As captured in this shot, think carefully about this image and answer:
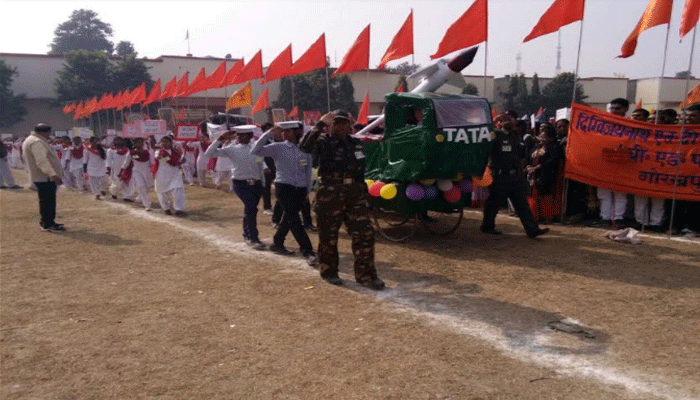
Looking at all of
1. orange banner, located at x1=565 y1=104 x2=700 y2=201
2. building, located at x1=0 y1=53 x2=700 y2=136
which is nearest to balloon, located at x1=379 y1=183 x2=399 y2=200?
orange banner, located at x1=565 y1=104 x2=700 y2=201

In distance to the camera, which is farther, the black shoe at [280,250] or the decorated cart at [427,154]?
the black shoe at [280,250]

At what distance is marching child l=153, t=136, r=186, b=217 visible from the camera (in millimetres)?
11039

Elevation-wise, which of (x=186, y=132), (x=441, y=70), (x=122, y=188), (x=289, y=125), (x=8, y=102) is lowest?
(x=122, y=188)

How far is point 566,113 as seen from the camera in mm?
10992

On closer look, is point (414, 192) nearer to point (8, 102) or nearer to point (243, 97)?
point (243, 97)

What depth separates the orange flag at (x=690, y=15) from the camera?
7.43m

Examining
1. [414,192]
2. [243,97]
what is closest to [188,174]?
[243,97]

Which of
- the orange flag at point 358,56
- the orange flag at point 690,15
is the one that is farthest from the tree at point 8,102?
the orange flag at point 690,15

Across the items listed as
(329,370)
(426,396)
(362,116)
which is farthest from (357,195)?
(362,116)

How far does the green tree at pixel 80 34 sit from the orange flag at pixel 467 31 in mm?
82659

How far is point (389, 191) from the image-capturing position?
7230 mm

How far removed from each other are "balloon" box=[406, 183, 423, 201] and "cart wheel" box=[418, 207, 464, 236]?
0.93 meters

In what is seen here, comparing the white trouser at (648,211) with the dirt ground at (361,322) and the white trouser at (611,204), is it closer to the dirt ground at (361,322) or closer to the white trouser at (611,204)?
the white trouser at (611,204)

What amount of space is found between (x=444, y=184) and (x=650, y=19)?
383cm
